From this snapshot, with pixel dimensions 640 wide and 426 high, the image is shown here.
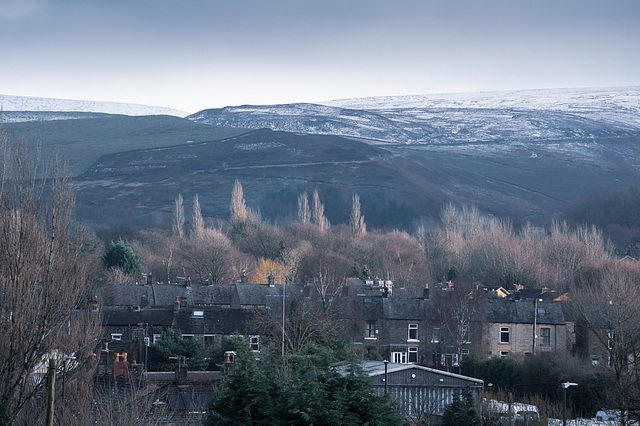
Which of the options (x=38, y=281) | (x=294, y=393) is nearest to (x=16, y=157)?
(x=38, y=281)

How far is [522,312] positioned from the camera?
52719 millimetres

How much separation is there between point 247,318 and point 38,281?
27.1m

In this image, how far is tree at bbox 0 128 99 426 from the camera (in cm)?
2075

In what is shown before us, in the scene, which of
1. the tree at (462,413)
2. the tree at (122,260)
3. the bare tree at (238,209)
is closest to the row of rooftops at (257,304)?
the tree at (122,260)

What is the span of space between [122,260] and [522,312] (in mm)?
36323

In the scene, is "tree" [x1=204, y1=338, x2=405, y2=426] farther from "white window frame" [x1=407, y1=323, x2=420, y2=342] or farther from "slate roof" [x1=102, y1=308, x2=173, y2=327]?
"white window frame" [x1=407, y1=323, x2=420, y2=342]

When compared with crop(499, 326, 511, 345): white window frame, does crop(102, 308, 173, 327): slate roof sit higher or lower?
higher

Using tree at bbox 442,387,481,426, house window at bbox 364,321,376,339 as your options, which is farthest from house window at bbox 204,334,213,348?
tree at bbox 442,387,481,426

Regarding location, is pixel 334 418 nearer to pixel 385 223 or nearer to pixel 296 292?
pixel 296 292

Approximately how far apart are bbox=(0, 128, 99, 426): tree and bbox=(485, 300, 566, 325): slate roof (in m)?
33.7

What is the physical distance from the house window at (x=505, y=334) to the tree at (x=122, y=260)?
34835 mm

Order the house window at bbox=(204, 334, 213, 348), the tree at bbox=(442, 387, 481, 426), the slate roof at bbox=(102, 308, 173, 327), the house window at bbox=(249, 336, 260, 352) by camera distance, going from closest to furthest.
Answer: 1. the tree at bbox=(442, 387, 481, 426)
2. the house window at bbox=(249, 336, 260, 352)
3. the house window at bbox=(204, 334, 213, 348)
4. the slate roof at bbox=(102, 308, 173, 327)

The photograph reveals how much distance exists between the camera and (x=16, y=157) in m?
22.0

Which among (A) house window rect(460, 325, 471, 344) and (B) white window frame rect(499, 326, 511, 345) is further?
(B) white window frame rect(499, 326, 511, 345)
